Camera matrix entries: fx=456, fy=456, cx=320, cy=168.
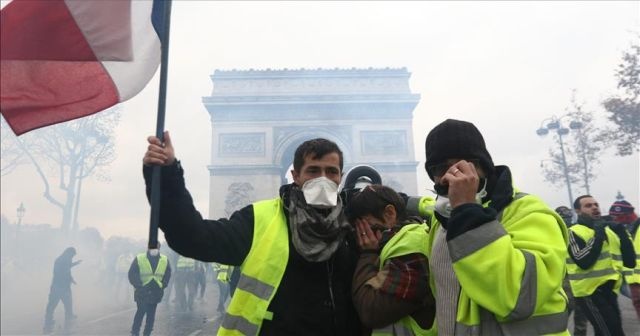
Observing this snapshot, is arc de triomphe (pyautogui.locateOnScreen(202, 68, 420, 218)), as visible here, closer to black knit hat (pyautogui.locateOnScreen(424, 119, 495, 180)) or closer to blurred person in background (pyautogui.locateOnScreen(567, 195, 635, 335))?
blurred person in background (pyautogui.locateOnScreen(567, 195, 635, 335))

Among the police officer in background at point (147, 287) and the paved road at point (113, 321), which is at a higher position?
the police officer in background at point (147, 287)

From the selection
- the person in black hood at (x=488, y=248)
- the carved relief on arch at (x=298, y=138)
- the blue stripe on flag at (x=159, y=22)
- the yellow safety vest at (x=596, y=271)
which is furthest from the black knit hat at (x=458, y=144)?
the carved relief on arch at (x=298, y=138)

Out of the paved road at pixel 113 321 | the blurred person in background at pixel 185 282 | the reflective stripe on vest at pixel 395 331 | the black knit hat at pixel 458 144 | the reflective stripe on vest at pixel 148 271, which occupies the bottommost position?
the paved road at pixel 113 321

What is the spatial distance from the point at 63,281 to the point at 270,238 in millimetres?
8798

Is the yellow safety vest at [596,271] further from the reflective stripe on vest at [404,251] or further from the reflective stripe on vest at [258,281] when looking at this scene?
the reflective stripe on vest at [258,281]

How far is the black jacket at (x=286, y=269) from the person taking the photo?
1540 millimetres

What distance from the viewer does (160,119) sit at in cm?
168

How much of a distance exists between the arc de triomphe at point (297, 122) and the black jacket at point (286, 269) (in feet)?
78.5

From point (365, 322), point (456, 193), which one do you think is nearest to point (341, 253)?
point (365, 322)

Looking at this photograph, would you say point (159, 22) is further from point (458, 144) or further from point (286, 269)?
point (458, 144)

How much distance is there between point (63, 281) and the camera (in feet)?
28.8

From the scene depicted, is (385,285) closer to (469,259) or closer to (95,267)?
(469,259)

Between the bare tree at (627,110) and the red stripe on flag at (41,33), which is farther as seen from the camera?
the bare tree at (627,110)

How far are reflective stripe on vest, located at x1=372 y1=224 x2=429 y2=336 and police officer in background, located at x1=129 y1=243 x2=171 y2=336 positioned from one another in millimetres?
5546
